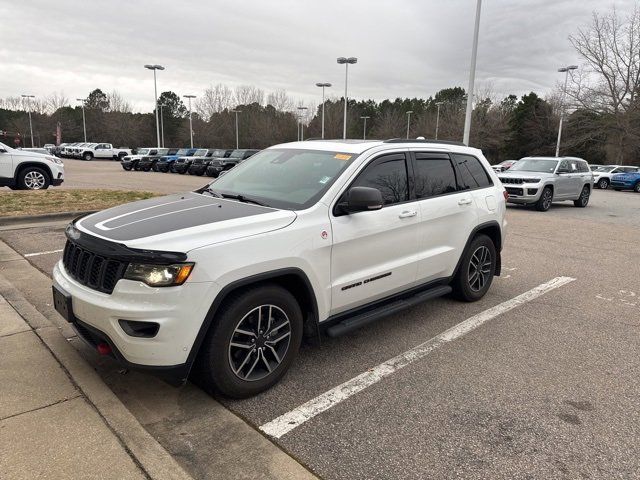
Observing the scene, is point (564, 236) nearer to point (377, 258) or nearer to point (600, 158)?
point (377, 258)

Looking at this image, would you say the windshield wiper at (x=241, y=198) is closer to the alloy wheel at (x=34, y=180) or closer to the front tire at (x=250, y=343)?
the front tire at (x=250, y=343)

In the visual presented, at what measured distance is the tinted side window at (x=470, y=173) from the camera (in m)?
5.11

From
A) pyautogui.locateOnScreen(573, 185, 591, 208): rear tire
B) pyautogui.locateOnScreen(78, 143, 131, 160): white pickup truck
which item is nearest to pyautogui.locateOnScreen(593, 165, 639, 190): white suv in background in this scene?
pyautogui.locateOnScreen(573, 185, 591, 208): rear tire

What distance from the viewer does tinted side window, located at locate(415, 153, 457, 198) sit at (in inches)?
177

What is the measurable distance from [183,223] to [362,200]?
1.28 m

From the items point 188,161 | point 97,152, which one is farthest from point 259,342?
point 97,152

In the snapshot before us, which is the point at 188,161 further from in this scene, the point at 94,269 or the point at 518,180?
the point at 94,269

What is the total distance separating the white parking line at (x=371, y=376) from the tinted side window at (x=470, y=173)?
1.39m

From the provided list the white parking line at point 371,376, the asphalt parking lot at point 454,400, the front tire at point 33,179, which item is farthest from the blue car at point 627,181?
the front tire at point 33,179

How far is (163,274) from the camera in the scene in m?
2.78

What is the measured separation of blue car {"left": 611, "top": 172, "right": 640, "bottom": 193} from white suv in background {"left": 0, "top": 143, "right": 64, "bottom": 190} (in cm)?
2919

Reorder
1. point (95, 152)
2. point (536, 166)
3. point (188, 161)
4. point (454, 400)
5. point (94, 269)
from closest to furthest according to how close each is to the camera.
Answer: point (94, 269)
point (454, 400)
point (536, 166)
point (188, 161)
point (95, 152)

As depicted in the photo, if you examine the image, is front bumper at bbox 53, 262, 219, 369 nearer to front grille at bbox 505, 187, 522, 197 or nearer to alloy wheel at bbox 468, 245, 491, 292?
alloy wheel at bbox 468, 245, 491, 292

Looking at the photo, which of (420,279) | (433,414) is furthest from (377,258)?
(433,414)
